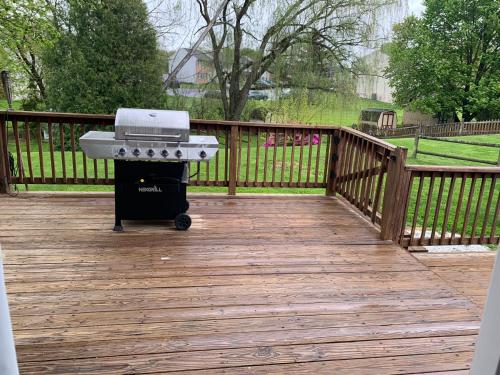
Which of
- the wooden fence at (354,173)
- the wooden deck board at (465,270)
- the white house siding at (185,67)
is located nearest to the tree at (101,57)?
the white house siding at (185,67)

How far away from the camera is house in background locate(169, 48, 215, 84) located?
9.41m

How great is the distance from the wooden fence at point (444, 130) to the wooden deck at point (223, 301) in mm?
5769

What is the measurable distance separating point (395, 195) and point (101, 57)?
725 centimetres

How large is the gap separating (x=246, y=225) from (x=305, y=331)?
170 centimetres

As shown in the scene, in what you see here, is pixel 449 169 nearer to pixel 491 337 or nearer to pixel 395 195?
pixel 395 195

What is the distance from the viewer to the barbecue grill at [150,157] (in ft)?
10.3

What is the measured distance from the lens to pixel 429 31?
428 inches

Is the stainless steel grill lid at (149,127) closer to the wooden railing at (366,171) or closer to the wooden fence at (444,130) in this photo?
the wooden railing at (366,171)

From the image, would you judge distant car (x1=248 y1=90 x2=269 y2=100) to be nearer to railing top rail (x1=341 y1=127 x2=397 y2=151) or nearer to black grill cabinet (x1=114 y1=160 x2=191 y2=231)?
railing top rail (x1=341 y1=127 x2=397 y2=151)

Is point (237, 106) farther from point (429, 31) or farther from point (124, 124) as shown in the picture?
point (124, 124)

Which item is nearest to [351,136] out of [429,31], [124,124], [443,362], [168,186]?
[168,186]

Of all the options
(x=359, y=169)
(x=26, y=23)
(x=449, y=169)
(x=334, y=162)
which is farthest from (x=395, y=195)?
(x=26, y=23)

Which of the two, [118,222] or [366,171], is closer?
[118,222]

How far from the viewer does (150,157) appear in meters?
3.21
